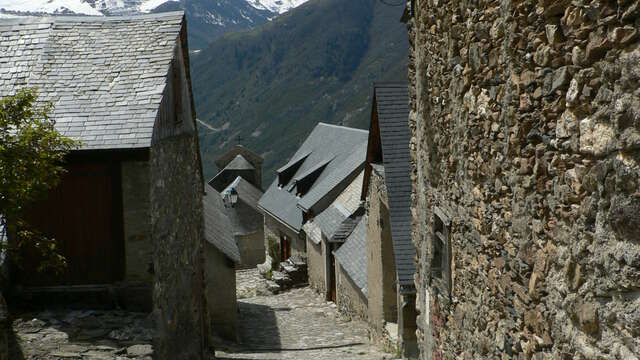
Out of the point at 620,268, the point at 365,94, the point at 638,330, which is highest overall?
the point at 365,94

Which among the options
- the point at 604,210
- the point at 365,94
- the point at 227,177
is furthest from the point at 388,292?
the point at 365,94

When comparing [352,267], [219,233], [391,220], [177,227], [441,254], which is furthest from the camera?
[219,233]

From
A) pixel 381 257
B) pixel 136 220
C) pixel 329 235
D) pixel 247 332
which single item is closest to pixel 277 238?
pixel 329 235

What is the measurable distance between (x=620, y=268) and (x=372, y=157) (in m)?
13.6

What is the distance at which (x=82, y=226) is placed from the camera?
391 inches

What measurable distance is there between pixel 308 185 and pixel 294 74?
130 metres

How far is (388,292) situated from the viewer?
1587 centimetres

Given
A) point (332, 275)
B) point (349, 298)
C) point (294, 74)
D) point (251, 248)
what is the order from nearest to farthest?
point (349, 298), point (332, 275), point (251, 248), point (294, 74)

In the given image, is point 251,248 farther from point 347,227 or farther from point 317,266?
point 347,227

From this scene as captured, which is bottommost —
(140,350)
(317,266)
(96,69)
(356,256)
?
(317,266)

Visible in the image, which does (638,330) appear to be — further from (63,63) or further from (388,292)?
(388,292)

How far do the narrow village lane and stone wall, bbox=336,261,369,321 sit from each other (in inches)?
11.0

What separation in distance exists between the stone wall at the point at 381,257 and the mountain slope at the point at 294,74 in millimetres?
103470

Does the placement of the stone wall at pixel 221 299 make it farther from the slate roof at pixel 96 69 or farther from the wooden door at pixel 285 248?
the wooden door at pixel 285 248
